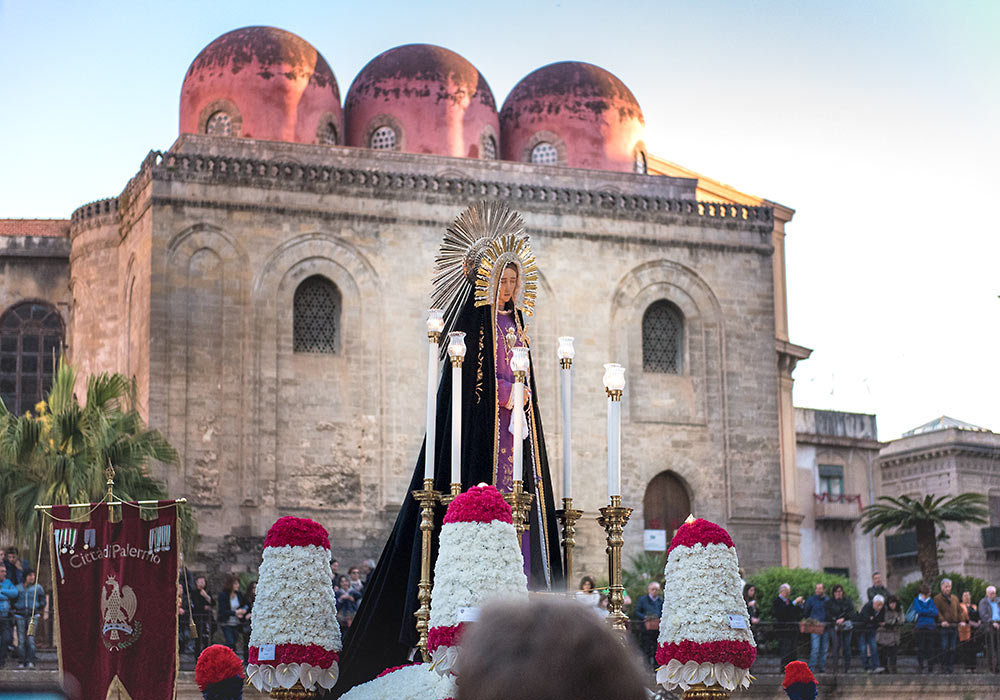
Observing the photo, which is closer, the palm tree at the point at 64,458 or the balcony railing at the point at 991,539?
the palm tree at the point at 64,458

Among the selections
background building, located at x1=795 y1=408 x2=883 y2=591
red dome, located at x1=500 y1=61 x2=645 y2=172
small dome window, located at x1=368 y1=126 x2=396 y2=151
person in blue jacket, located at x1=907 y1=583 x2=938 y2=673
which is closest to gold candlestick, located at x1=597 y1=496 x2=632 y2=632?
person in blue jacket, located at x1=907 y1=583 x2=938 y2=673

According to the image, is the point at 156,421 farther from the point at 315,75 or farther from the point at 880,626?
the point at 880,626

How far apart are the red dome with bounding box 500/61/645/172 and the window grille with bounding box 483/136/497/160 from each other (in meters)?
0.57

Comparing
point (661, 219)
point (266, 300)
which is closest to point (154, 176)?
point (266, 300)

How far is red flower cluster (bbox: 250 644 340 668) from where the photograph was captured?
9977mm

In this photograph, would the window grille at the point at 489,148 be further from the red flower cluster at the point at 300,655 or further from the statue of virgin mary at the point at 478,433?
the red flower cluster at the point at 300,655

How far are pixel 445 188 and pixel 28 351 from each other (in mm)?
9145

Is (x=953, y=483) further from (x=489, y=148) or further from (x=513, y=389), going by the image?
(x=513, y=389)

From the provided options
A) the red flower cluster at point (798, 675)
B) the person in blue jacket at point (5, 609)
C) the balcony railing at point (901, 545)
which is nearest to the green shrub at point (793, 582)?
the person in blue jacket at point (5, 609)

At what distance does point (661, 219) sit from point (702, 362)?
2938 millimetres

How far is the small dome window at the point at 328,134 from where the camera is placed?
30.0 m

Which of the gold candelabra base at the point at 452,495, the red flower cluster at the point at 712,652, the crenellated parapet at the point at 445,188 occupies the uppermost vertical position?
the crenellated parapet at the point at 445,188

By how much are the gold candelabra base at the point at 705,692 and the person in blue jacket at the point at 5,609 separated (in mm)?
8612

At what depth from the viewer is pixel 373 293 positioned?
92.2ft
